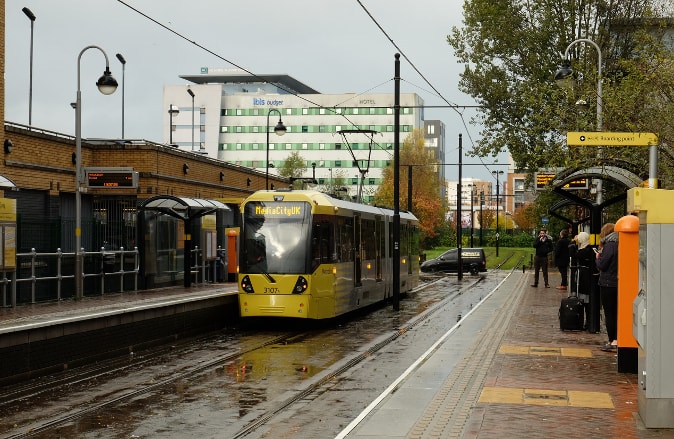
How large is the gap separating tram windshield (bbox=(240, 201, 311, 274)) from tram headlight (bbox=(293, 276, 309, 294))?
17 centimetres

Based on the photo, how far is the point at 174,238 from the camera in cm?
3203

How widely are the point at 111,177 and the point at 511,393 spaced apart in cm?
1991

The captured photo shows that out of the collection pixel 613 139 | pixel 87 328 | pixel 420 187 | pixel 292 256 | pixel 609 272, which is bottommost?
pixel 87 328

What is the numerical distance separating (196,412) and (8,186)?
12.3 m

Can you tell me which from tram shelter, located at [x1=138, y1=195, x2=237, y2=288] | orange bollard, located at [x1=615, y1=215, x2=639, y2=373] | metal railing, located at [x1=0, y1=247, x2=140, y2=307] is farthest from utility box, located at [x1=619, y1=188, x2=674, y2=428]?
tram shelter, located at [x1=138, y1=195, x2=237, y2=288]

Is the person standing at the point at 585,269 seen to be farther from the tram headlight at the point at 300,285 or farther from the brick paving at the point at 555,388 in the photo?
the tram headlight at the point at 300,285

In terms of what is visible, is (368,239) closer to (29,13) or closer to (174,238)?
(174,238)

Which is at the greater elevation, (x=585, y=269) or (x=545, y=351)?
(x=585, y=269)

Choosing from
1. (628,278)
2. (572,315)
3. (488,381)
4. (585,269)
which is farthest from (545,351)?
(585,269)

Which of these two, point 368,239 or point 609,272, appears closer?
point 609,272

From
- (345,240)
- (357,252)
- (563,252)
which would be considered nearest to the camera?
(345,240)

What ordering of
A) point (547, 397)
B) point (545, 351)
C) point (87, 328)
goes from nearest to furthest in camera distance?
point (547, 397)
point (87, 328)
point (545, 351)

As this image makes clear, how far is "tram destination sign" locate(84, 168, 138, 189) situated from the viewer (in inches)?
1204

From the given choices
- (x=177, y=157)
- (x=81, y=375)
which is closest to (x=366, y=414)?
(x=81, y=375)
